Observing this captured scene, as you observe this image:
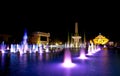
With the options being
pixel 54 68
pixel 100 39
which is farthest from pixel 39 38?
pixel 54 68

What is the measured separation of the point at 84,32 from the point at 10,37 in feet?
144

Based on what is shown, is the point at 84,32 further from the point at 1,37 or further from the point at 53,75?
the point at 53,75

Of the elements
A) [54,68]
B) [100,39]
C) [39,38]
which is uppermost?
[100,39]

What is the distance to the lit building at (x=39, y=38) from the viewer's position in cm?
7900

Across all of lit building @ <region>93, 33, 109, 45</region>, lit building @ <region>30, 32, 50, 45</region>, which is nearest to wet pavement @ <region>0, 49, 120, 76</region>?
lit building @ <region>30, 32, 50, 45</region>

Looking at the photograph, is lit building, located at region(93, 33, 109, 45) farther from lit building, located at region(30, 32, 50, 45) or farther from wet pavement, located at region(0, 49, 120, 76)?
wet pavement, located at region(0, 49, 120, 76)

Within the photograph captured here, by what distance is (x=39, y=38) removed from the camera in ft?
274

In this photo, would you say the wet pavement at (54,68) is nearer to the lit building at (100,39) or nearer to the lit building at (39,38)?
the lit building at (39,38)

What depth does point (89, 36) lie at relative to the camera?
10900 cm

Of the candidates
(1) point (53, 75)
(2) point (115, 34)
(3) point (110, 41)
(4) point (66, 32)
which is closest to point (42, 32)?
(4) point (66, 32)

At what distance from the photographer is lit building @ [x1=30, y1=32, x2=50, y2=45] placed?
7900cm

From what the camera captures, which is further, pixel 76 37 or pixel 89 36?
pixel 89 36

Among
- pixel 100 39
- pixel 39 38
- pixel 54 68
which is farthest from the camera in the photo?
pixel 100 39

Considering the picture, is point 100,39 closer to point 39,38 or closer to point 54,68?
point 39,38
